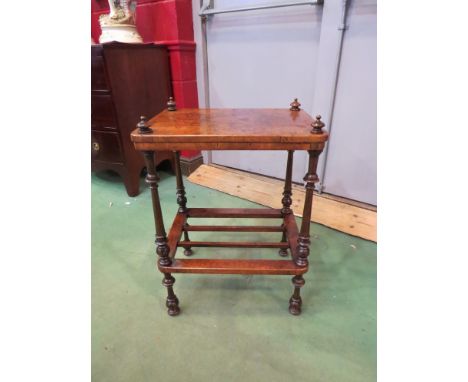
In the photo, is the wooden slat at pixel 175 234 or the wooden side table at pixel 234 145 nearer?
the wooden side table at pixel 234 145

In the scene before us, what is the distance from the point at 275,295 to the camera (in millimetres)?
1174

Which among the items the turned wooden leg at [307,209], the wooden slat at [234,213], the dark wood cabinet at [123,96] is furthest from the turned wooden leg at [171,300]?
the dark wood cabinet at [123,96]

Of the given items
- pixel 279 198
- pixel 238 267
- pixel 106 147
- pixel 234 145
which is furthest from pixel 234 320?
pixel 106 147

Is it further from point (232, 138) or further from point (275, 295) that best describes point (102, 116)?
point (275, 295)

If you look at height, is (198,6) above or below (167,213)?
above

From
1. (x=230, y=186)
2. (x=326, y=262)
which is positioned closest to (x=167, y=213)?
(x=230, y=186)

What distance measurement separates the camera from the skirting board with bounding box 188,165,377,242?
158cm

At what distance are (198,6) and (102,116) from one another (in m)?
0.98

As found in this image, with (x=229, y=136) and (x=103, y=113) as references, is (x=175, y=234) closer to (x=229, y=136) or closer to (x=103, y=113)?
(x=229, y=136)

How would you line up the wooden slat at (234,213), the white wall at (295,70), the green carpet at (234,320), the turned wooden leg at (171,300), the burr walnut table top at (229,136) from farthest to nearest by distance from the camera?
the white wall at (295,70), the wooden slat at (234,213), the turned wooden leg at (171,300), the green carpet at (234,320), the burr walnut table top at (229,136)

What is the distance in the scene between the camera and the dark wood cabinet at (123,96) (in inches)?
65.4

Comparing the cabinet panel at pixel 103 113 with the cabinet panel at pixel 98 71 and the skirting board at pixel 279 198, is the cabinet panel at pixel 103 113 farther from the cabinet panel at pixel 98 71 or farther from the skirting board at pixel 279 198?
the skirting board at pixel 279 198

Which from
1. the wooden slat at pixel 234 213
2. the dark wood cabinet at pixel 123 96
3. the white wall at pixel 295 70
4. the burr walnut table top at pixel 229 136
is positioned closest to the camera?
the burr walnut table top at pixel 229 136

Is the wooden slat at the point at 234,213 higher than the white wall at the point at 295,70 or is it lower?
lower
